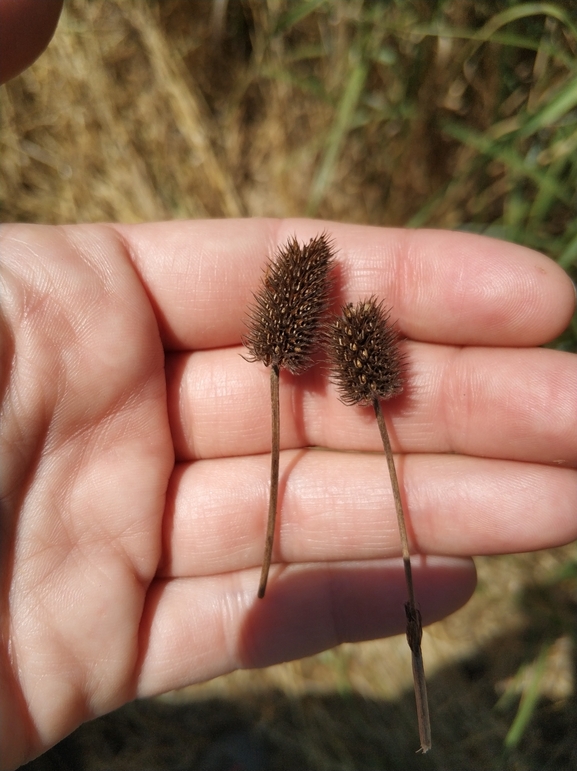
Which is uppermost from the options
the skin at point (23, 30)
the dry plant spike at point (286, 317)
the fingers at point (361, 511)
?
the skin at point (23, 30)

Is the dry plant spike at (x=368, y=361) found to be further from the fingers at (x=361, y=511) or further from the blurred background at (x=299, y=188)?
the blurred background at (x=299, y=188)

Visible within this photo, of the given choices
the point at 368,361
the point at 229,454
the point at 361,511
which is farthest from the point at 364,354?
the point at 229,454

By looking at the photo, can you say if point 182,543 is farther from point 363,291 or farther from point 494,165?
point 494,165

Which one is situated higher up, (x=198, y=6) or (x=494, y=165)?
(x=198, y=6)

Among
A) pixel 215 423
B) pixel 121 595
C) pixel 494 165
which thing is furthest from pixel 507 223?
pixel 121 595

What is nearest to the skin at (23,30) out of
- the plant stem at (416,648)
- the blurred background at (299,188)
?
the blurred background at (299,188)

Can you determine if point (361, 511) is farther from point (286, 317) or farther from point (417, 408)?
point (286, 317)
